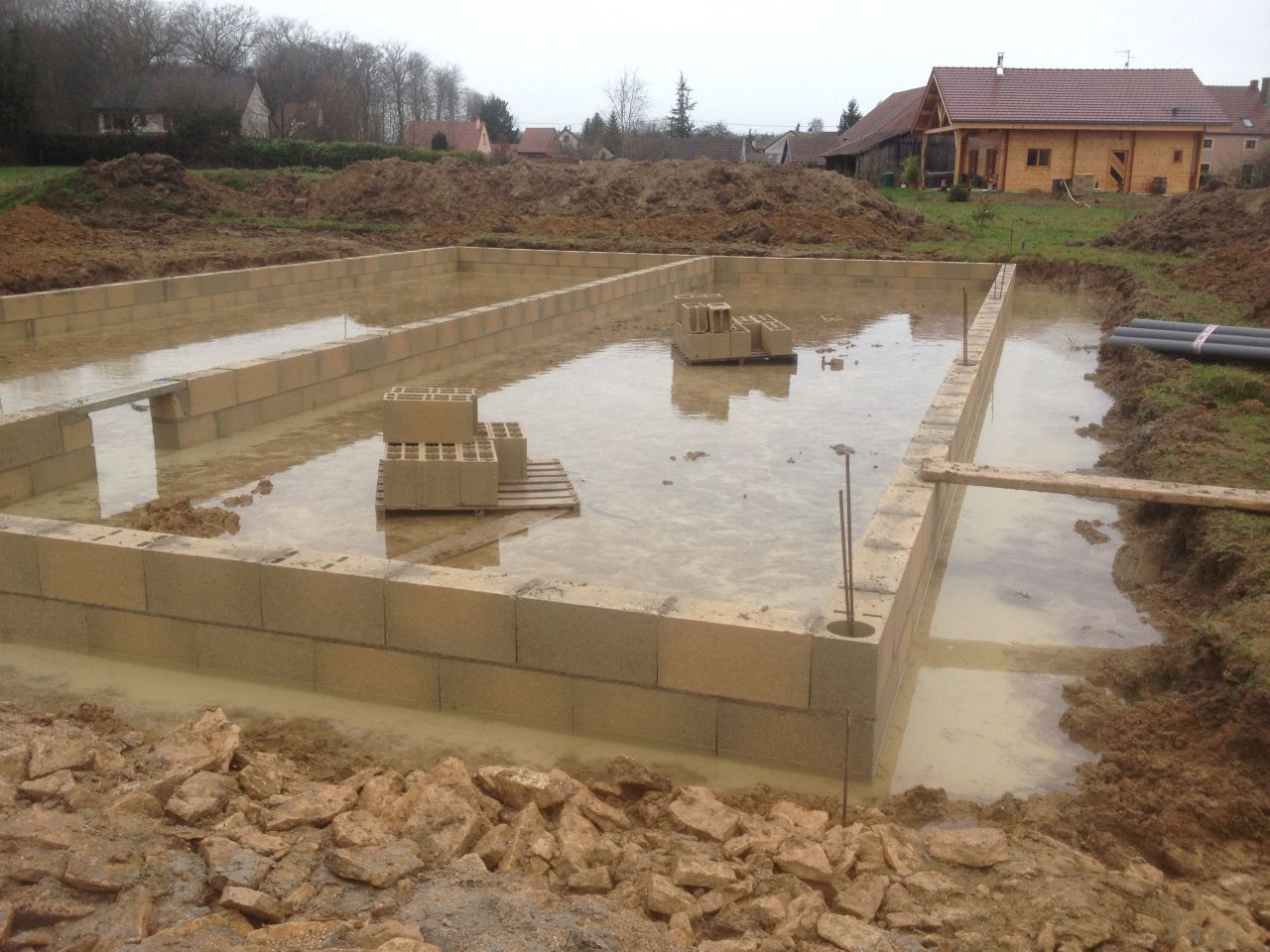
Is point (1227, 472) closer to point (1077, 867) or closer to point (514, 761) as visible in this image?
point (1077, 867)

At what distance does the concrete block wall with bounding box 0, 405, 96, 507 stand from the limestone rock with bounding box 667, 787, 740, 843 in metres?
4.88

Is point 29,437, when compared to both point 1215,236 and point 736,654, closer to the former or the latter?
point 736,654

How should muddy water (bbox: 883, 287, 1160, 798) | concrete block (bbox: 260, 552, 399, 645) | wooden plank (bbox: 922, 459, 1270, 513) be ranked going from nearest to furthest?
muddy water (bbox: 883, 287, 1160, 798) → concrete block (bbox: 260, 552, 399, 645) → wooden plank (bbox: 922, 459, 1270, 513)

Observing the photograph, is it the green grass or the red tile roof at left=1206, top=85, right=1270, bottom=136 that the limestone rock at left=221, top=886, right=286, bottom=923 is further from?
the red tile roof at left=1206, top=85, right=1270, bottom=136

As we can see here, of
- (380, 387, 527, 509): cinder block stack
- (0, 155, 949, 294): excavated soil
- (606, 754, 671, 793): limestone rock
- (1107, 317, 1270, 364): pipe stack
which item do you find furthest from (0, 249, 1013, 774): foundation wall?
(0, 155, 949, 294): excavated soil

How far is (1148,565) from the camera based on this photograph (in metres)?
6.21

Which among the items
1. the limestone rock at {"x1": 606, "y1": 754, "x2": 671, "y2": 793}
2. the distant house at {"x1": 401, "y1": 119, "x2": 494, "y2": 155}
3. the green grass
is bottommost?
the limestone rock at {"x1": 606, "y1": 754, "x2": 671, "y2": 793}

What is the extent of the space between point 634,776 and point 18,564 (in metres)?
3.11

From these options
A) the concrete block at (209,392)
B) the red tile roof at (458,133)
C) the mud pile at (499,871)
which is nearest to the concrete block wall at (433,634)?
the mud pile at (499,871)

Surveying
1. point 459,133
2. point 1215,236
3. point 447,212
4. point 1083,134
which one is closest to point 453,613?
point 1215,236

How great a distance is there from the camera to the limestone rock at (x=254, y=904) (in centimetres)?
282

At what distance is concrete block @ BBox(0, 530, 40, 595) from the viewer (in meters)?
5.11

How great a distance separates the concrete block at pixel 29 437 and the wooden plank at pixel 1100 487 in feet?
16.8

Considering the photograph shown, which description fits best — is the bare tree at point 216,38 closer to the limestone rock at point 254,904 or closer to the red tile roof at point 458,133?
the red tile roof at point 458,133
